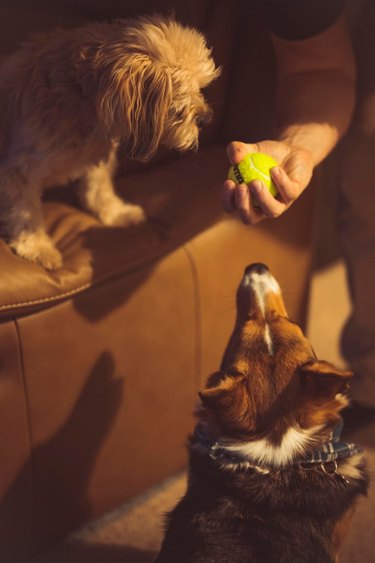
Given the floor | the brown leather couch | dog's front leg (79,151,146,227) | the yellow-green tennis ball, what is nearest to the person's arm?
the brown leather couch

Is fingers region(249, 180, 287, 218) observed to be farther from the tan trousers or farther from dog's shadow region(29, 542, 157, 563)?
dog's shadow region(29, 542, 157, 563)

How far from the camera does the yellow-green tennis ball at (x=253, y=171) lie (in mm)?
1459

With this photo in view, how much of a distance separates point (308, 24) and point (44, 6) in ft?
2.28

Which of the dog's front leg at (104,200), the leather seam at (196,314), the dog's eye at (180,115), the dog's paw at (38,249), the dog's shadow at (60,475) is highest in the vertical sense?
the dog's eye at (180,115)

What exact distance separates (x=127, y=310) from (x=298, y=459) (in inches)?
20.7

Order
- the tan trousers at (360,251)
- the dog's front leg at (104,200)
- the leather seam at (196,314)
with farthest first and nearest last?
1. the tan trousers at (360,251)
2. the dog's front leg at (104,200)
3. the leather seam at (196,314)

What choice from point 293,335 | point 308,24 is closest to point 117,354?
point 293,335

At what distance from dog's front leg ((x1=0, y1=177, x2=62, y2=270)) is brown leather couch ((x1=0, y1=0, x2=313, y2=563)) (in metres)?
0.04

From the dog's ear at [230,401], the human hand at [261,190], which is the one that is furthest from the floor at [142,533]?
the human hand at [261,190]

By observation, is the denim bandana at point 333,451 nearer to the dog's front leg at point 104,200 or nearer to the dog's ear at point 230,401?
the dog's ear at point 230,401

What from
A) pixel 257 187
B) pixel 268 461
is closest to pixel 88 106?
pixel 257 187

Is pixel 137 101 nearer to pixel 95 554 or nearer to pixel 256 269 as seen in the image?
pixel 256 269

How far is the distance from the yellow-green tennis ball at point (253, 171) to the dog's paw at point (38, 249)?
1.40ft

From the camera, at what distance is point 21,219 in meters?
1.66
